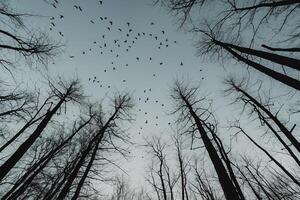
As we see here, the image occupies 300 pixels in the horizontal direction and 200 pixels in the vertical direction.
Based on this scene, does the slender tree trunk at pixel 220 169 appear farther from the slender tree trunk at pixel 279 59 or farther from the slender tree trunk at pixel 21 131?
A: the slender tree trunk at pixel 21 131

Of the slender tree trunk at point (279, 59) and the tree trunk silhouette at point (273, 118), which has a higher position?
the tree trunk silhouette at point (273, 118)

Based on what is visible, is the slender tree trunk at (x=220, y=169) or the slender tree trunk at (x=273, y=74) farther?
the slender tree trunk at (x=220, y=169)

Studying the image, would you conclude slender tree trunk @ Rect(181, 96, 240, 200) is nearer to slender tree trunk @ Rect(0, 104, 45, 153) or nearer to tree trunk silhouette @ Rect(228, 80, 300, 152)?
tree trunk silhouette @ Rect(228, 80, 300, 152)

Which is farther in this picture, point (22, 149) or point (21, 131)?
point (21, 131)

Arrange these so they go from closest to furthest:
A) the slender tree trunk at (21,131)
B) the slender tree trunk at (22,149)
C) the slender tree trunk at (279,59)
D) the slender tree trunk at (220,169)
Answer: the slender tree trunk at (279,59) < the slender tree trunk at (220,169) < the slender tree trunk at (22,149) < the slender tree trunk at (21,131)

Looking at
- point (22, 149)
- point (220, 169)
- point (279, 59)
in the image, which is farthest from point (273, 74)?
point (22, 149)

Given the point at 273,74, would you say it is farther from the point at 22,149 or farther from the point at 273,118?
the point at 22,149

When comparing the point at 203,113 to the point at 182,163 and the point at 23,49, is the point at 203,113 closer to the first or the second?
the point at 182,163

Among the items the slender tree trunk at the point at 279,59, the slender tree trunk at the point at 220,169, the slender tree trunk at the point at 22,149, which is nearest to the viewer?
the slender tree trunk at the point at 279,59

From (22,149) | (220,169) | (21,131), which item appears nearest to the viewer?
(220,169)

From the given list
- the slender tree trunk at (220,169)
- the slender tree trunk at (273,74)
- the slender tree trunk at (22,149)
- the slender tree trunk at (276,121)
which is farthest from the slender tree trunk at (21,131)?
the slender tree trunk at (276,121)

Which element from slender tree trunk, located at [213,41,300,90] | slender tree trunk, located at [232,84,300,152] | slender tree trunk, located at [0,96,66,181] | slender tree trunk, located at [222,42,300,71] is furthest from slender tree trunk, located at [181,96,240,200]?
slender tree trunk, located at [0,96,66,181]

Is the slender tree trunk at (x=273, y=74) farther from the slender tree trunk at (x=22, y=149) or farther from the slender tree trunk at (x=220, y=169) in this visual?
the slender tree trunk at (x=22, y=149)

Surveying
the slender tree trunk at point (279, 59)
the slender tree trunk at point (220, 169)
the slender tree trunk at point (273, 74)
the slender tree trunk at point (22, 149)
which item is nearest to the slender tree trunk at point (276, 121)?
the slender tree trunk at point (220, 169)
